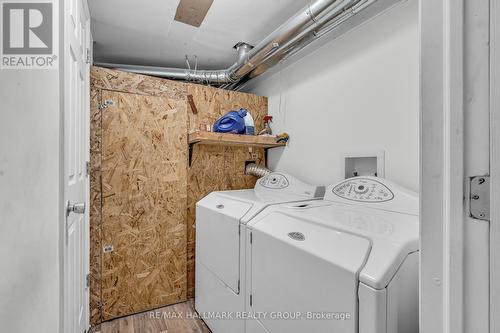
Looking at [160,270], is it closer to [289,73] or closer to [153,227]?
[153,227]

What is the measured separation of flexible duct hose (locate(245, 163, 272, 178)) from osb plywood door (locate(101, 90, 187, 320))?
711 millimetres

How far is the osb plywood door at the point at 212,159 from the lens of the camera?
2.34 m

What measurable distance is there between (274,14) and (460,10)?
1.82 m

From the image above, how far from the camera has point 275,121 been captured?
8.84 feet

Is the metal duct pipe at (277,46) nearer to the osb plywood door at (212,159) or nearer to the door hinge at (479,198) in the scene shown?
the osb plywood door at (212,159)

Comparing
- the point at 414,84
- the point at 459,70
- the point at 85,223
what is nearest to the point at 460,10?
the point at 459,70

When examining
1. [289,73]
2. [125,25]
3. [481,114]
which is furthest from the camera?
[289,73]

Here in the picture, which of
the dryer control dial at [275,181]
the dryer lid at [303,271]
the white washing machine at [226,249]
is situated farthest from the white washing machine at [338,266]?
the dryer control dial at [275,181]

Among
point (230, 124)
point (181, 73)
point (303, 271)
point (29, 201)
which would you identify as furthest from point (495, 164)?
point (181, 73)

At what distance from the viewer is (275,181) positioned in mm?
2311

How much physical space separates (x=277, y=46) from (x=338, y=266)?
1757mm

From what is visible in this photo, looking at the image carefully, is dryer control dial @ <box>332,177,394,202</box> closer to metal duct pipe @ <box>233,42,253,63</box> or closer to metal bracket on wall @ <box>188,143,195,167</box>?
metal bracket on wall @ <box>188,143,195,167</box>

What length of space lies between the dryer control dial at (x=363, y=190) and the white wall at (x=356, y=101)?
0.19 m

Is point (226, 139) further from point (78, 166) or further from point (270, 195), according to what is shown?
point (78, 166)
